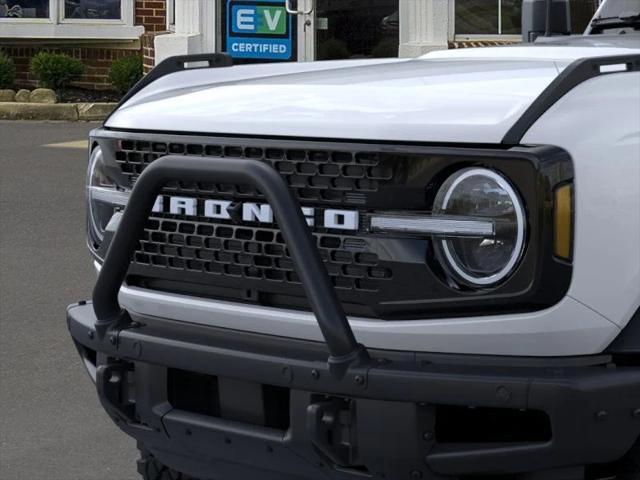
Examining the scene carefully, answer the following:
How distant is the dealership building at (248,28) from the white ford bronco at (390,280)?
509 inches

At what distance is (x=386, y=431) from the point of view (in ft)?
9.70

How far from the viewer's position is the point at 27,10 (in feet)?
60.1

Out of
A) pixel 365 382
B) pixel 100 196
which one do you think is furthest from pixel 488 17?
pixel 365 382

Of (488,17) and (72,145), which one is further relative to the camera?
(488,17)

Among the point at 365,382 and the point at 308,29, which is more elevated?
the point at 308,29

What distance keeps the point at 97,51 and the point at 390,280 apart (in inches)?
625

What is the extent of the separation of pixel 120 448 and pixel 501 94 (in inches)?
102

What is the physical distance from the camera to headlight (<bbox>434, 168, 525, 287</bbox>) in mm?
2938

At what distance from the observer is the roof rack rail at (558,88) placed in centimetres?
292

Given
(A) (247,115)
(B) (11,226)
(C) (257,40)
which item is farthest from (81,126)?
(A) (247,115)

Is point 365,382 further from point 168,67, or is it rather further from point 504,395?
point 168,67

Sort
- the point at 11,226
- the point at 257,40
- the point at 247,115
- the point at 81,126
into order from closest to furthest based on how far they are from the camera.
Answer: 1. the point at 247,115
2. the point at 11,226
3. the point at 81,126
4. the point at 257,40

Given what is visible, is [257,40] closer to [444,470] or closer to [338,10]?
[338,10]

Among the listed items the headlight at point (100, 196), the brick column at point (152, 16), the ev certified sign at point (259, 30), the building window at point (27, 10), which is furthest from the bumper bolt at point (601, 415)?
the building window at point (27, 10)
